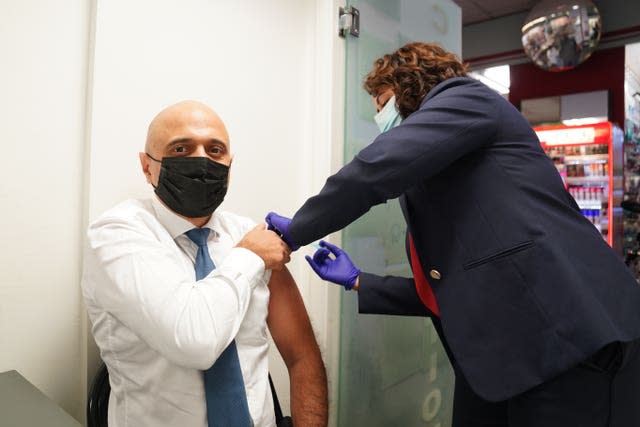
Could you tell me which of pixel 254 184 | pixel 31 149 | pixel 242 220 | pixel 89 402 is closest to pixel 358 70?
pixel 254 184

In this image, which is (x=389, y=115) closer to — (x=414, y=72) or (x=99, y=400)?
(x=414, y=72)

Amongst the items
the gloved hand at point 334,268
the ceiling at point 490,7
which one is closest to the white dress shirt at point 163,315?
the gloved hand at point 334,268

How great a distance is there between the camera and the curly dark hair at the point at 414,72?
1634 millimetres

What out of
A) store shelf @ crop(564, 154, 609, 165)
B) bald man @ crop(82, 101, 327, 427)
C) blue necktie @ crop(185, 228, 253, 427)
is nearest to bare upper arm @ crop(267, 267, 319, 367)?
bald man @ crop(82, 101, 327, 427)

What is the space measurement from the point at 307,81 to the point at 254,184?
647 millimetres

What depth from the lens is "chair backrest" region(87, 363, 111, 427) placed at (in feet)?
4.67

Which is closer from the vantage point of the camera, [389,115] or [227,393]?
[227,393]

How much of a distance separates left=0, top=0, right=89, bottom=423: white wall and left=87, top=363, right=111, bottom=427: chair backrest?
0.20 m

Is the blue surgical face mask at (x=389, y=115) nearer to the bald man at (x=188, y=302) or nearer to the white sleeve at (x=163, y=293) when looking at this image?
the bald man at (x=188, y=302)

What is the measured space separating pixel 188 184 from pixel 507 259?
100cm

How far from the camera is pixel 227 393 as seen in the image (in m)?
1.36

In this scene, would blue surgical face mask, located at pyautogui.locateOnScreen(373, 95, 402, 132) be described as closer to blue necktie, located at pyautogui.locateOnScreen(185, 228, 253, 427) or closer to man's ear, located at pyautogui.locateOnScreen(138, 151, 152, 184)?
man's ear, located at pyautogui.locateOnScreen(138, 151, 152, 184)

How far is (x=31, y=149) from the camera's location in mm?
1491

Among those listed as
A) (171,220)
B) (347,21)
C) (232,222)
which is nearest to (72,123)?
(171,220)
